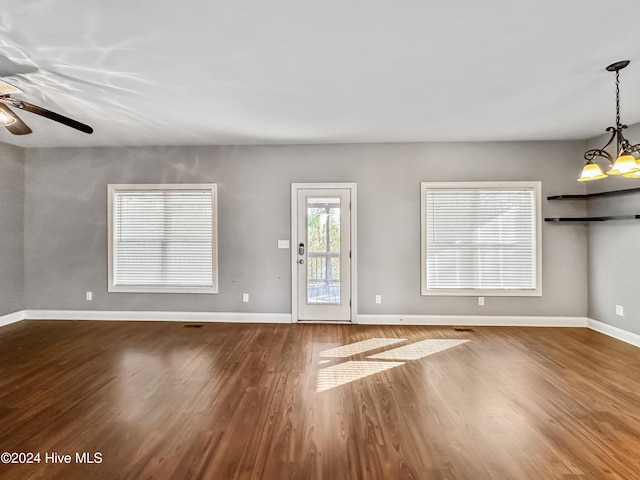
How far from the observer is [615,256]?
4.00 metres

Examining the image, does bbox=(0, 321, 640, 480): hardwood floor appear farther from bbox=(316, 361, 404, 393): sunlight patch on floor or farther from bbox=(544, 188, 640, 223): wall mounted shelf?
bbox=(544, 188, 640, 223): wall mounted shelf

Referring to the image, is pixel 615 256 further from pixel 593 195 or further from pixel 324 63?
pixel 324 63

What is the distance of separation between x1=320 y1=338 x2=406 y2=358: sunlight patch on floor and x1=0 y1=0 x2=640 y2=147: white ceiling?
2.70 meters

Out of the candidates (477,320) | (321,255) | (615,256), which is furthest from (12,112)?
(615,256)

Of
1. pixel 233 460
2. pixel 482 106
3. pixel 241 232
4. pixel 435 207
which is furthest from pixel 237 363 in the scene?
pixel 482 106

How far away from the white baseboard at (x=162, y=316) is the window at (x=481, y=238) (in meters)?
2.44

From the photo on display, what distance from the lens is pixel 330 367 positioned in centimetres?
311

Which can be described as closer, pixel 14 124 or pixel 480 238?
pixel 14 124

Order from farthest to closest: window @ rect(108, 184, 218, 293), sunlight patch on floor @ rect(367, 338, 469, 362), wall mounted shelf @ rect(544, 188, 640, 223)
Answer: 1. window @ rect(108, 184, 218, 293)
2. wall mounted shelf @ rect(544, 188, 640, 223)
3. sunlight patch on floor @ rect(367, 338, 469, 362)

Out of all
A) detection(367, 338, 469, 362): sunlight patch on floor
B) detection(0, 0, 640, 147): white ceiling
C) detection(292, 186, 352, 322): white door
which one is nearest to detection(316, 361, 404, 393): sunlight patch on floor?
detection(367, 338, 469, 362): sunlight patch on floor

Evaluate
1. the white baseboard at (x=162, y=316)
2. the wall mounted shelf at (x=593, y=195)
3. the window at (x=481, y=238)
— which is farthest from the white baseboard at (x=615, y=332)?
the white baseboard at (x=162, y=316)

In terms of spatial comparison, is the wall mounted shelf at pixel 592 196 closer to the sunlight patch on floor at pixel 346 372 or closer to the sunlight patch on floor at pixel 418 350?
the sunlight patch on floor at pixel 418 350

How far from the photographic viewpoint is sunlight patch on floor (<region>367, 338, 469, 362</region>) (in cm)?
337

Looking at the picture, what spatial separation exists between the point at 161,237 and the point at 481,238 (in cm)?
487
